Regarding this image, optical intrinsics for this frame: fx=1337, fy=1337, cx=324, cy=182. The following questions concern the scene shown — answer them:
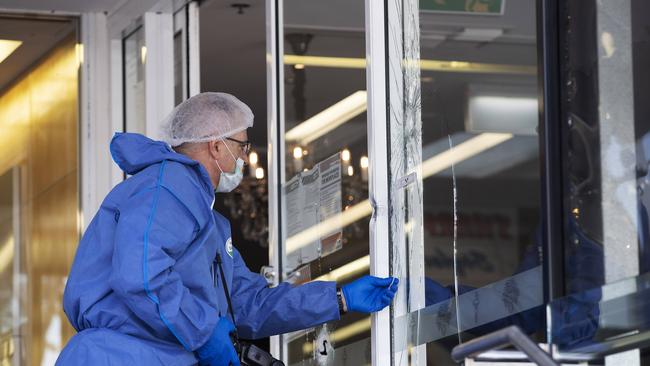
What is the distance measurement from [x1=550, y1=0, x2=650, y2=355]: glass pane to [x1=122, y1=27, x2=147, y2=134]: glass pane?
3.07m

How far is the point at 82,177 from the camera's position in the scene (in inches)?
219

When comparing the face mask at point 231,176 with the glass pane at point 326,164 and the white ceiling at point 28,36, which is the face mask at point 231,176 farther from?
the white ceiling at point 28,36

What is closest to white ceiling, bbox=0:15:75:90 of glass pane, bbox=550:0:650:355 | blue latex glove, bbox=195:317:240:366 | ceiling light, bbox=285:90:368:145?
ceiling light, bbox=285:90:368:145

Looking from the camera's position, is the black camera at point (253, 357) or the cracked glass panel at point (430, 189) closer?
the cracked glass panel at point (430, 189)

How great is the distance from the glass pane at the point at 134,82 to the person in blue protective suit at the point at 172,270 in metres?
1.77

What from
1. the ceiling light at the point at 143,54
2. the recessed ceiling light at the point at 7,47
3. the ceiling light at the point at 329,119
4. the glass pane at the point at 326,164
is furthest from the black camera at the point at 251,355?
the recessed ceiling light at the point at 7,47

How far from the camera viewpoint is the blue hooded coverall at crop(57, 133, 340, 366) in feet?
10.0

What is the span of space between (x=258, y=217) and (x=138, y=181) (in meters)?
5.57

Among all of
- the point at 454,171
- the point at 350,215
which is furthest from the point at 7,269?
the point at 454,171

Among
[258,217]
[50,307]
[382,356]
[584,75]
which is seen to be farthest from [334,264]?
[258,217]

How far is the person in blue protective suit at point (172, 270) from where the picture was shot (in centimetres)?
307

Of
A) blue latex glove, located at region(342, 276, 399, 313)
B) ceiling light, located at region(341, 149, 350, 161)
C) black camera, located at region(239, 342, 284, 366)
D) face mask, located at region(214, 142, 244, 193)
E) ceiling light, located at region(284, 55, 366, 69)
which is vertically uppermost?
ceiling light, located at region(284, 55, 366, 69)

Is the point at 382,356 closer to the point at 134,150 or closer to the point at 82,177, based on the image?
the point at 134,150

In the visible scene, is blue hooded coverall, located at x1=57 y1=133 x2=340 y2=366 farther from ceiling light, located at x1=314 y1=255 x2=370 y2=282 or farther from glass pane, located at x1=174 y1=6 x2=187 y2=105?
glass pane, located at x1=174 y1=6 x2=187 y2=105
